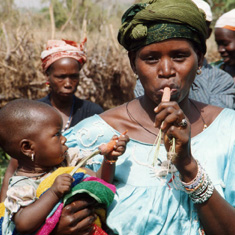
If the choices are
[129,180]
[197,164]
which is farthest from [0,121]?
[197,164]

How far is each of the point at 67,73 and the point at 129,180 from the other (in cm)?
323

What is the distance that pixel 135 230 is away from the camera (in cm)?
239

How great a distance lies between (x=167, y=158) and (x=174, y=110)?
346mm

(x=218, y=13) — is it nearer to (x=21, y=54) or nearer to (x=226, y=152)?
(x=21, y=54)

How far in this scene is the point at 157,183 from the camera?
2510mm

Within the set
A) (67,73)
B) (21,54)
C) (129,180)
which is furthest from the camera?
(21,54)

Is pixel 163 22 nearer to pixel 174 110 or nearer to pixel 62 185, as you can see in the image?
pixel 174 110

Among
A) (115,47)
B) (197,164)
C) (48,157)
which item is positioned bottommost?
(115,47)

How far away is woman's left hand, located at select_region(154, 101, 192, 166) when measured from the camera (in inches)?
80.4

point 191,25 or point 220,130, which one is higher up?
point 191,25

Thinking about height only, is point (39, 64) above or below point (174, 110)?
below

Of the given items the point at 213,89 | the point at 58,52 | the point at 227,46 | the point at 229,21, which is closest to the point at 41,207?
the point at 213,89

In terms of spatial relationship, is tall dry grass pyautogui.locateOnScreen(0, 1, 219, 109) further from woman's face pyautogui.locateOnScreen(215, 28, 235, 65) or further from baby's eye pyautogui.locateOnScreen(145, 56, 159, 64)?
baby's eye pyautogui.locateOnScreen(145, 56, 159, 64)

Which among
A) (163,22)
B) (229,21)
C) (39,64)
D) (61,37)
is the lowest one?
(39,64)
